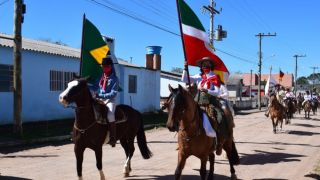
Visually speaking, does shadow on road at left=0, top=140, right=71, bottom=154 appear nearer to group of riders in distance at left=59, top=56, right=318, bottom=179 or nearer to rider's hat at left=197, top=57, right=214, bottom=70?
group of riders in distance at left=59, top=56, right=318, bottom=179

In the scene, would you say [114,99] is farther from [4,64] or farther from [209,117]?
[4,64]

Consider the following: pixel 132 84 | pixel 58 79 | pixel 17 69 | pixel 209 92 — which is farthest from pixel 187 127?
pixel 132 84

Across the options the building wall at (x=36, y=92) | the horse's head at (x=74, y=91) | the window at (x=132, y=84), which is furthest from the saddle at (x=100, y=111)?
the window at (x=132, y=84)

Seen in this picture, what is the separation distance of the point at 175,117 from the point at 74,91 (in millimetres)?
2116

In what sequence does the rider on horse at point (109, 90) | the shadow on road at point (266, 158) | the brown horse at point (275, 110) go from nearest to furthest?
the rider on horse at point (109, 90), the shadow on road at point (266, 158), the brown horse at point (275, 110)

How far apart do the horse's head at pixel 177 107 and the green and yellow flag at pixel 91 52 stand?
298cm

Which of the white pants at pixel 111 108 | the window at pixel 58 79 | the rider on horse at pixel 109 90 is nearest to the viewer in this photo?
the white pants at pixel 111 108

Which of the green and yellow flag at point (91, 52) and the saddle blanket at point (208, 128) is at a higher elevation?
the green and yellow flag at point (91, 52)

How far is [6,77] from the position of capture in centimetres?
2055

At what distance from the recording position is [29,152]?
14.4 metres

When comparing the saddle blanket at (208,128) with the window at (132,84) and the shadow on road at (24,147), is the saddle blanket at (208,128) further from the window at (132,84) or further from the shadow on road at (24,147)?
the window at (132,84)

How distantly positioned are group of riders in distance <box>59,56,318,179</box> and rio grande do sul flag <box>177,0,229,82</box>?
34 centimetres

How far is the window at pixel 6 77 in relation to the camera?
2031 centimetres

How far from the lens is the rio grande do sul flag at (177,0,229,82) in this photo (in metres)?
10.1
